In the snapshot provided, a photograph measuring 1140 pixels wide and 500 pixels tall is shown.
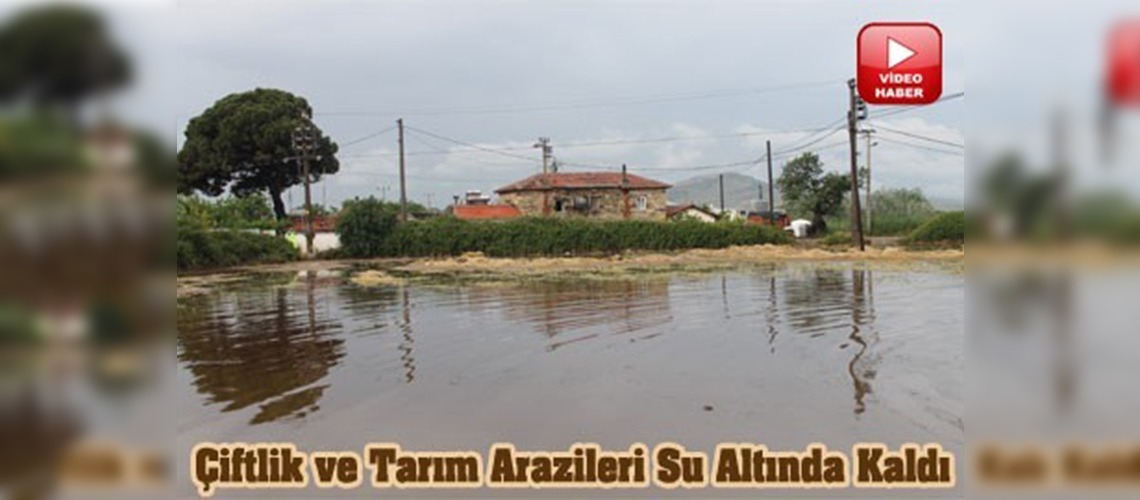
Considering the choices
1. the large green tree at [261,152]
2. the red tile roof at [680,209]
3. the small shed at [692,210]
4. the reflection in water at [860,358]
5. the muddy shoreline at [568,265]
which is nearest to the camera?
the reflection in water at [860,358]

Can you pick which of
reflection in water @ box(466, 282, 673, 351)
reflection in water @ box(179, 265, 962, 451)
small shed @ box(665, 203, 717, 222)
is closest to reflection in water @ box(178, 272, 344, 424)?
reflection in water @ box(179, 265, 962, 451)

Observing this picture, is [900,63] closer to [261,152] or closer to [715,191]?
[261,152]

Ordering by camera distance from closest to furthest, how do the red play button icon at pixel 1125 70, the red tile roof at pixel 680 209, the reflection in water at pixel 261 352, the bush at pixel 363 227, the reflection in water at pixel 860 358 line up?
the red play button icon at pixel 1125 70, the reflection in water at pixel 860 358, the reflection in water at pixel 261 352, the bush at pixel 363 227, the red tile roof at pixel 680 209

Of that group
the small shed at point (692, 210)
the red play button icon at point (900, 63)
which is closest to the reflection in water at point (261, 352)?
the red play button icon at point (900, 63)

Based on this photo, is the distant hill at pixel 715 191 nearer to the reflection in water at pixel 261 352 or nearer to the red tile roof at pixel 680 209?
the red tile roof at pixel 680 209

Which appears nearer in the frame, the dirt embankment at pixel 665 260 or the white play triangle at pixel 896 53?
the white play triangle at pixel 896 53

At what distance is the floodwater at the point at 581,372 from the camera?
163 inches

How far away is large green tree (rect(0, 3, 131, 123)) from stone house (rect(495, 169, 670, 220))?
Result: 28216 millimetres

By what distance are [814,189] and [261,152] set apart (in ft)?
65.3

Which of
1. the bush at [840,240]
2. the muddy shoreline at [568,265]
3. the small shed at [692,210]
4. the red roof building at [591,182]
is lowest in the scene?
the muddy shoreline at [568,265]

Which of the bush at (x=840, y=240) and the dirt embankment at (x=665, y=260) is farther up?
the bush at (x=840, y=240)

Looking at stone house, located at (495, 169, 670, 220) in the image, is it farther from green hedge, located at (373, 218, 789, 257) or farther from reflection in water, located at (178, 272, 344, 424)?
reflection in water, located at (178, 272, 344, 424)

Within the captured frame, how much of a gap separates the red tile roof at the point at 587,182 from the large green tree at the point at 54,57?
28792 mm

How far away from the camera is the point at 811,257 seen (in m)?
21.1
